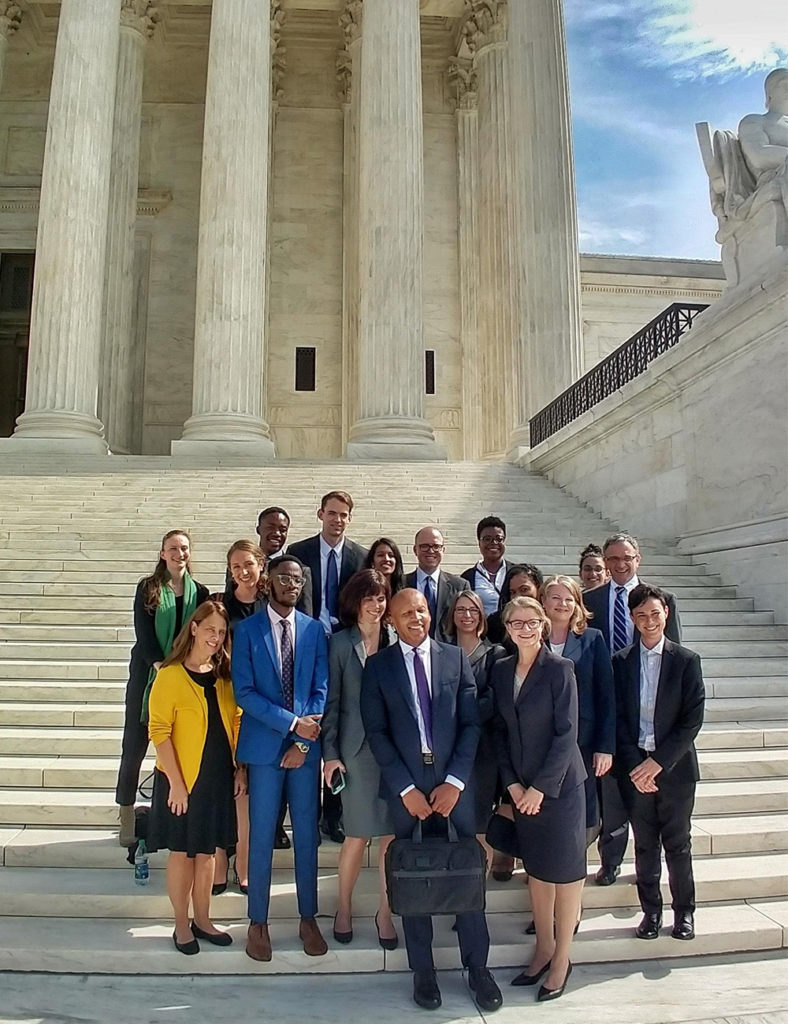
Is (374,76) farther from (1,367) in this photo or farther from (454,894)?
(454,894)

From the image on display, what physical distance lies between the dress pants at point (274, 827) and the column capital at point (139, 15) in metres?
26.0

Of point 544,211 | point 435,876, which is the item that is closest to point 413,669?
point 435,876

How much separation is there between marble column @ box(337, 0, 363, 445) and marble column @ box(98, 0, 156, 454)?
21.1ft

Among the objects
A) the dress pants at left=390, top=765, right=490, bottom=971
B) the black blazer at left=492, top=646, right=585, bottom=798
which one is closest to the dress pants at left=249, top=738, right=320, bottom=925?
the dress pants at left=390, top=765, right=490, bottom=971

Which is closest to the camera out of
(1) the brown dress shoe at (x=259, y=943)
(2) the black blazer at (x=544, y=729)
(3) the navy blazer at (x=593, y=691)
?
(2) the black blazer at (x=544, y=729)

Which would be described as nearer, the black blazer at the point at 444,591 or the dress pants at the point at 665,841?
the dress pants at the point at 665,841

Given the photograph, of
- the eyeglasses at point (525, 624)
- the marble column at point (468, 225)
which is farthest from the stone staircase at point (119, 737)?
the marble column at point (468, 225)

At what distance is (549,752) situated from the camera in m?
4.25

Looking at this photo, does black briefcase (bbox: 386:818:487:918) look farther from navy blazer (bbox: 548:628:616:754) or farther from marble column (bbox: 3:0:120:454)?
marble column (bbox: 3:0:120:454)

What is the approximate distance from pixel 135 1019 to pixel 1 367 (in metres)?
26.7

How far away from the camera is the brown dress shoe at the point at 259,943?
4.34 meters

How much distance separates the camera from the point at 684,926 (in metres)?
4.57

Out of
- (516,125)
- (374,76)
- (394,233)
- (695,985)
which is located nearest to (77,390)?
(394,233)

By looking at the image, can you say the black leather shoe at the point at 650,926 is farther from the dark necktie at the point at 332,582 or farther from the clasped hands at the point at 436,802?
the dark necktie at the point at 332,582
